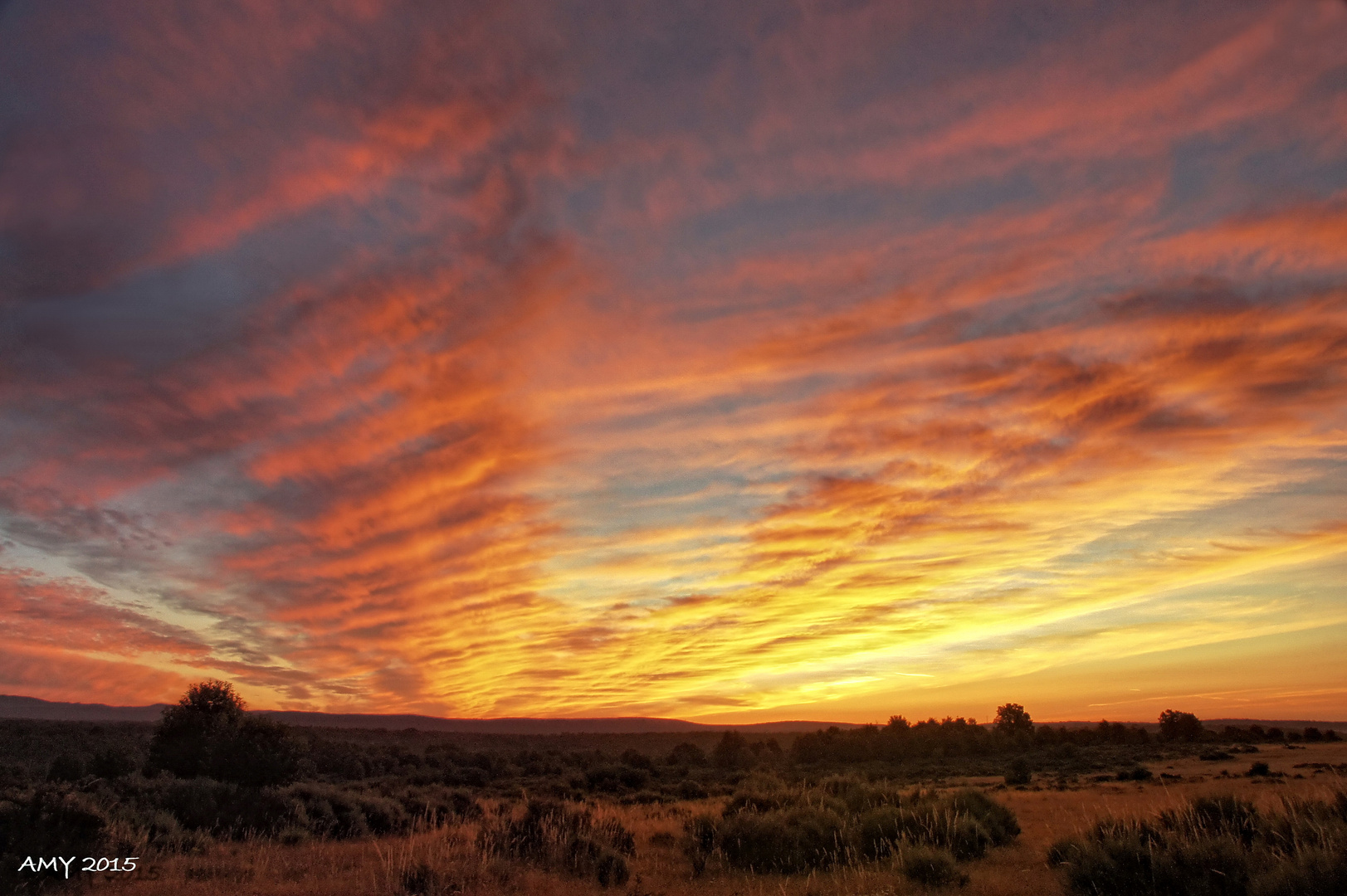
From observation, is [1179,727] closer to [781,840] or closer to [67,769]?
[781,840]

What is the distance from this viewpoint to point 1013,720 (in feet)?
279

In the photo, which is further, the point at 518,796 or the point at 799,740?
the point at 799,740

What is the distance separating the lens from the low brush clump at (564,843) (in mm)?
14391

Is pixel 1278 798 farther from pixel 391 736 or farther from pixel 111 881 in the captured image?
pixel 391 736

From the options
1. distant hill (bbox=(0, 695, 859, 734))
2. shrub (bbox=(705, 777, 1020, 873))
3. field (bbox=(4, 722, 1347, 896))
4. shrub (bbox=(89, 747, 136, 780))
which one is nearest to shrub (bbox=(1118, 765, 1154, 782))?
field (bbox=(4, 722, 1347, 896))

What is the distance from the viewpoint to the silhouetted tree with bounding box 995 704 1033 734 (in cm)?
8262

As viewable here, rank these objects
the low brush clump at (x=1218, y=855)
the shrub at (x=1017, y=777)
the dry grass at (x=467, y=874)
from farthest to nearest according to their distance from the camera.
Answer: the shrub at (x=1017, y=777) → the dry grass at (x=467, y=874) → the low brush clump at (x=1218, y=855)

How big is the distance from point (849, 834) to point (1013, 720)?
81.8 metres

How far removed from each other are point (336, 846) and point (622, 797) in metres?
17.9

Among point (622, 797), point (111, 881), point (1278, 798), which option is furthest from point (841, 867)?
point (622, 797)

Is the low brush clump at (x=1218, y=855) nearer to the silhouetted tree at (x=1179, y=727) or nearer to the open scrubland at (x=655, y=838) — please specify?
the open scrubland at (x=655, y=838)

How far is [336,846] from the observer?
17391 mm

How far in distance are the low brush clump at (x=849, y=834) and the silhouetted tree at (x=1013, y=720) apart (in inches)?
2915

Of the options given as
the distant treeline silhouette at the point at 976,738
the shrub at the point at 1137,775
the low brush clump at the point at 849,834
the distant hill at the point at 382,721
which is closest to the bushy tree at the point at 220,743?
the low brush clump at the point at 849,834
